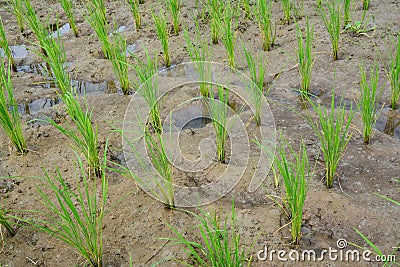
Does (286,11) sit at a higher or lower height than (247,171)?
higher

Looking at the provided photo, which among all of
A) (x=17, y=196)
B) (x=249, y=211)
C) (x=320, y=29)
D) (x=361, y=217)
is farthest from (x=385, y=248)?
(x=320, y=29)

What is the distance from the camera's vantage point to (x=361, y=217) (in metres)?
2.05

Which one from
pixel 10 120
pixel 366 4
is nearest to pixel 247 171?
pixel 10 120

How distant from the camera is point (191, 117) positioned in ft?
9.99

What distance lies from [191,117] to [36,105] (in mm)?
1274

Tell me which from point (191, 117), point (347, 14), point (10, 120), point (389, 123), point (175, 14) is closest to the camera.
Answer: point (10, 120)

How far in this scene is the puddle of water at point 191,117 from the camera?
117 inches

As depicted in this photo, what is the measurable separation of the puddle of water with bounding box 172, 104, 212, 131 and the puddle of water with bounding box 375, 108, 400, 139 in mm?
1159

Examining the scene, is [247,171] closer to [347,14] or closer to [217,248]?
[217,248]

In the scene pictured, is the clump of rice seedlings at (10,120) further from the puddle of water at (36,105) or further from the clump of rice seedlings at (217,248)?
the clump of rice seedlings at (217,248)

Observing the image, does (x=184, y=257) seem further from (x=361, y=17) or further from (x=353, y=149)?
(x=361, y=17)

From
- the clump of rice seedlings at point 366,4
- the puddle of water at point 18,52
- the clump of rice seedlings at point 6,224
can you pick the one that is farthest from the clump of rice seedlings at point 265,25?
the clump of rice seedlings at point 6,224

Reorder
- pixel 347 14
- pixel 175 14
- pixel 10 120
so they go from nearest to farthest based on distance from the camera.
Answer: pixel 10 120 → pixel 347 14 → pixel 175 14

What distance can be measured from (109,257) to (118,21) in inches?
124
